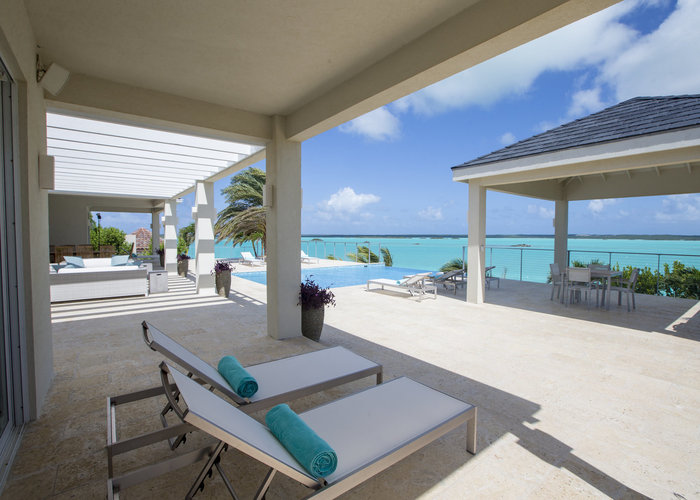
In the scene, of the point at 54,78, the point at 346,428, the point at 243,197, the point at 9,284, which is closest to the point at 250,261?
the point at 243,197

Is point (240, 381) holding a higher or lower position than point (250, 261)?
higher

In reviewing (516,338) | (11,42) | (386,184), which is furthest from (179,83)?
(386,184)

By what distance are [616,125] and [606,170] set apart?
3.52 ft

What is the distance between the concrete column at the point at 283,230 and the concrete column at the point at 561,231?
9.12 metres

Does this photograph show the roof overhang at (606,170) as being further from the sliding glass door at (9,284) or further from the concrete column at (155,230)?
the concrete column at (155,230)

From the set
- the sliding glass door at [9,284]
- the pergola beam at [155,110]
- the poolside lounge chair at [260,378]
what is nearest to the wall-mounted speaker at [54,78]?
the pergola beam at [155,110]

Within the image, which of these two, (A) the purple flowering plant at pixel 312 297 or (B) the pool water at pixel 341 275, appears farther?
(B) the pool water at pixel 341 275

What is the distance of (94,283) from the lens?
8.38 meters

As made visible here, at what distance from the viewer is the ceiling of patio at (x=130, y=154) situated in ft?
17.5

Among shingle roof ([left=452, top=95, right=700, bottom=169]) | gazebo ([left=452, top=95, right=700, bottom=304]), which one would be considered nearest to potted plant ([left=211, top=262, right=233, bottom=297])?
gazebo ([left=452, top=95, right=700, bottom=304])

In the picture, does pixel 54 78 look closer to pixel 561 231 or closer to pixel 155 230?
pixel 561 231

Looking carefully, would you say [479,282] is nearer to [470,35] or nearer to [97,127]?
[470,35]

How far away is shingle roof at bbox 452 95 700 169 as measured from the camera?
588cm

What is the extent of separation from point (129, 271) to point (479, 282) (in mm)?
8868
